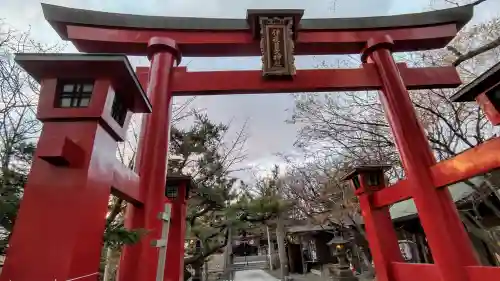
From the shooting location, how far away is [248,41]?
5551 mm

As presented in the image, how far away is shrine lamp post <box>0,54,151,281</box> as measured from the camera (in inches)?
78.0

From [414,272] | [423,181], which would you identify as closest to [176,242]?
[414,272]

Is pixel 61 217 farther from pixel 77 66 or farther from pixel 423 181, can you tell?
pixel 423 181

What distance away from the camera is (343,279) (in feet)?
37.8

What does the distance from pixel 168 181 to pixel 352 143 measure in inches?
196

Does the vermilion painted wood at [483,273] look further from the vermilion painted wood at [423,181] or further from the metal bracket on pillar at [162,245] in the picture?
the metal bracket on pillar at [162,245]

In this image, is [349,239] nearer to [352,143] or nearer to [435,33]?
[352,143]

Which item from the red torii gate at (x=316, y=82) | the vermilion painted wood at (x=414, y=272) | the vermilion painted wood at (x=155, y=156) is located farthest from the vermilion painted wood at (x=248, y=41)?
the vermilion painted wood at (x=414, y=272)

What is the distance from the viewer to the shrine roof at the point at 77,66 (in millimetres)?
2404

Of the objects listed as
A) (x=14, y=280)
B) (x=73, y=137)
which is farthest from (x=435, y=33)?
(x=14, y=280)

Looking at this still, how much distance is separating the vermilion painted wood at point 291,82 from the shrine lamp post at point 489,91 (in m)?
2.15

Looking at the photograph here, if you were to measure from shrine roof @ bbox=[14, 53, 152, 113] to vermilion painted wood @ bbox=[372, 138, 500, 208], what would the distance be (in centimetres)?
392

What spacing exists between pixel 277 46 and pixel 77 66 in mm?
3392

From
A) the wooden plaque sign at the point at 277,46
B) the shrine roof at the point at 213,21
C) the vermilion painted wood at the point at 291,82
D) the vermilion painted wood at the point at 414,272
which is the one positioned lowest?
the vermilion painted wood at the point at 414,272
